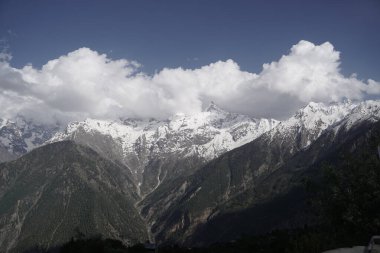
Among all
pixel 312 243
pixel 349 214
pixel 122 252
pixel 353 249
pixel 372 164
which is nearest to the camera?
pixel 353 249

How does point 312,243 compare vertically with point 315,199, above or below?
below

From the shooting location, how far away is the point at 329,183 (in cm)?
5697

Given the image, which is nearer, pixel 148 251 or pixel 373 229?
pixel 373 229

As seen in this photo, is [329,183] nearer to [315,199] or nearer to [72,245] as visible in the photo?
[315,199]

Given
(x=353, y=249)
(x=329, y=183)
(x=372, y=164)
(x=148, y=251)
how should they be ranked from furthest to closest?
(x=148, y=251), (x=329, y=183), (x=372, y=164), (x=353, y=249)

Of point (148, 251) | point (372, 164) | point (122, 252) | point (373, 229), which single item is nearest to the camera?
point (373, 229)

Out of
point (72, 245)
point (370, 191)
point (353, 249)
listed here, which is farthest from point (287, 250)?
point (72, 245)

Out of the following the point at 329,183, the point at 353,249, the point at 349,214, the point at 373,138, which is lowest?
the point at 353,249

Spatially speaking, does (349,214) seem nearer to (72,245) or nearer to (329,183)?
(329,183)

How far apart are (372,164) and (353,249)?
25699 millimetres

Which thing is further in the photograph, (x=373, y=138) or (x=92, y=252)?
(x=92, y=252)

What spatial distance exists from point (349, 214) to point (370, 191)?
3999 mm

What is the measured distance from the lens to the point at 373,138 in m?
59.1

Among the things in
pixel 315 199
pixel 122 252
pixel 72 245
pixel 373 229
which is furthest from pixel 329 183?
pixel 72 245
